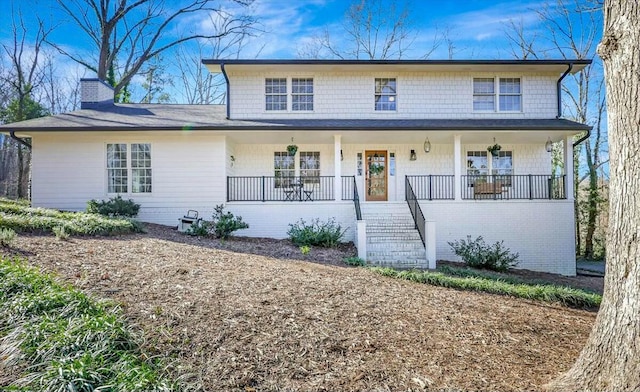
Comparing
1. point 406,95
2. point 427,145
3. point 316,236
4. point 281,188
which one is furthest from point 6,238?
point 406,95

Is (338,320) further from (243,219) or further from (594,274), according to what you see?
(594,274)

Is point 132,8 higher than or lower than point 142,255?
higher

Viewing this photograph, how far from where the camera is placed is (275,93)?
12.8 m

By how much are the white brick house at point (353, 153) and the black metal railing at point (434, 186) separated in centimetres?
4

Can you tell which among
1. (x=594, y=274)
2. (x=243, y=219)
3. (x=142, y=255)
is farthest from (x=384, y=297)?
(x=594, y=274)

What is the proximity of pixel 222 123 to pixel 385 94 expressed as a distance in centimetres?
606

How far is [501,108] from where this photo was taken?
1297 cm

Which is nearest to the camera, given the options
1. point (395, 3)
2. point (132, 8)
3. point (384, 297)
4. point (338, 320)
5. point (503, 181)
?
point (338, 320)

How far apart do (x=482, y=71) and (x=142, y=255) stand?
12.7 m

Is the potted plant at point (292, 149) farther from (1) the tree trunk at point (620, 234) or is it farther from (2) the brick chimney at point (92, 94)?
(1) the tree trunk at point (620, 234)

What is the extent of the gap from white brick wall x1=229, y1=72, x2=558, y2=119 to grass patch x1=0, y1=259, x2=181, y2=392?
9893mm

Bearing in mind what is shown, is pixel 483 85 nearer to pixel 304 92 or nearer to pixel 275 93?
pixel 304 92

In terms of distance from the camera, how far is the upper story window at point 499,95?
1297 centimetres

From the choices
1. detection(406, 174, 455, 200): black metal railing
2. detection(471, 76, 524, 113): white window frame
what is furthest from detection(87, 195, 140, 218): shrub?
detection(471, 76, 524, 113): white window frame
